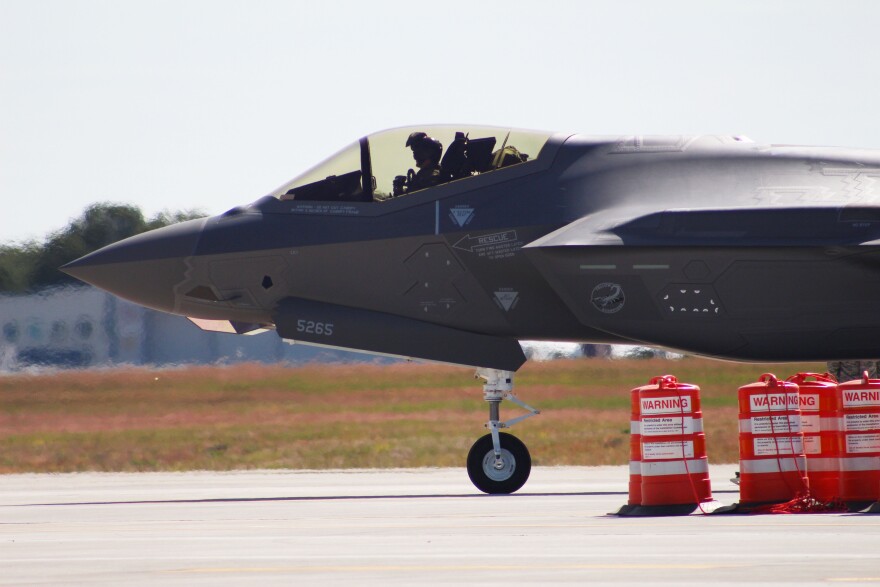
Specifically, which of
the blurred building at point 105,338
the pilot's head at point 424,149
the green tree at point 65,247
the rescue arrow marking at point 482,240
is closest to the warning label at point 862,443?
the rescue arrow marking at point 482,240

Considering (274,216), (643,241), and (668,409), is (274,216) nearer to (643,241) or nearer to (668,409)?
(643,241)

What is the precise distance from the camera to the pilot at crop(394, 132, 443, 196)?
46.6ft

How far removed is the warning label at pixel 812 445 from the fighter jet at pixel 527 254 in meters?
1.97

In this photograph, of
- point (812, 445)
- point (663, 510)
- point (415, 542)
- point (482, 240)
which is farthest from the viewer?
point (482, 240)

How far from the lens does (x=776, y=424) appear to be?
10969 millimetres

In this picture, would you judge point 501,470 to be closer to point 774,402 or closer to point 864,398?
point 774,402

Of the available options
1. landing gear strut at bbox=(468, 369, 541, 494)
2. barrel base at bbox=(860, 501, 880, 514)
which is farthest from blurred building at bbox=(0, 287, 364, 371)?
barrel base at bbox=(860, 501, 880, 514)

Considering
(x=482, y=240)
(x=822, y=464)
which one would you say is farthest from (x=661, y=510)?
(x=482, y=240)

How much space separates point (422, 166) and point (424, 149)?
0.20m

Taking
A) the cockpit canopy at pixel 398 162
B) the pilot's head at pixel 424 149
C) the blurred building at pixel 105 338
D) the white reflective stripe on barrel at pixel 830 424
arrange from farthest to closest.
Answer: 1. the blurred building at pixel 105 338
2. the pilot's head at pixel 424 149
3. the cockpit canopy at pixel 398 162
4. the white reflective stripe on barrel at pixel 830 424

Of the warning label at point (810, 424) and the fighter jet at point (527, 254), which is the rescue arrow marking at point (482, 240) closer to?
the fighter jet at point (527, 254)

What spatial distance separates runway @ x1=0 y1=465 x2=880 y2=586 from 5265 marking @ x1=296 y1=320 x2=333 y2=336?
163cm

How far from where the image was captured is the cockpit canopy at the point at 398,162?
46.6ft

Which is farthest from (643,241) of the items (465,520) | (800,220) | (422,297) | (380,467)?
(380,467)
